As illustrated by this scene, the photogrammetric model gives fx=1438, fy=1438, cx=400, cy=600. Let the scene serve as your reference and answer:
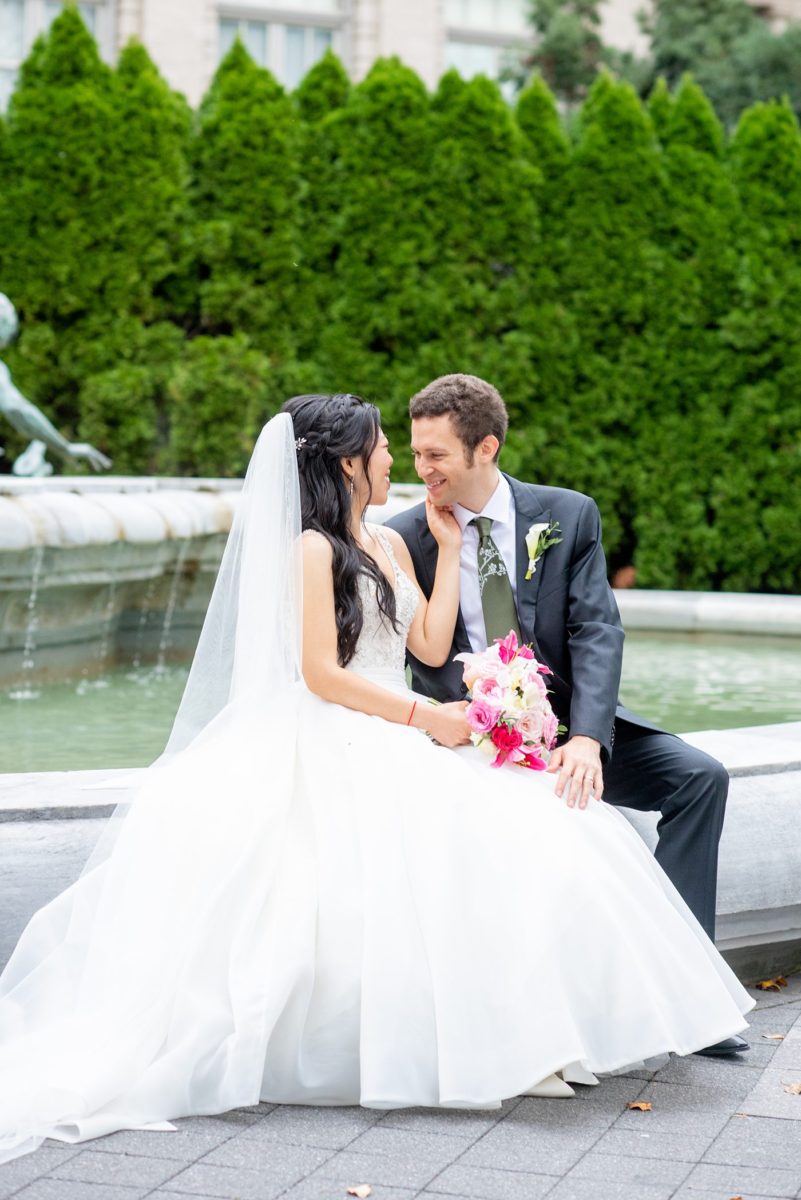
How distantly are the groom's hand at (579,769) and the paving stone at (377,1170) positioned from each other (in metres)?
0.90

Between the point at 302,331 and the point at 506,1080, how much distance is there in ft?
31.9

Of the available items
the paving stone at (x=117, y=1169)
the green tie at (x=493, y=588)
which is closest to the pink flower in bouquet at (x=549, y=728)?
the green tie at (x=493, y=588)

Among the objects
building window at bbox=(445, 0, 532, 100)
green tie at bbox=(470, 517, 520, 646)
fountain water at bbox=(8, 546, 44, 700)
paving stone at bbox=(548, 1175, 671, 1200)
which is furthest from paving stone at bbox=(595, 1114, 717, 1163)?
building window at bbox=(445, 0, 532, 100)

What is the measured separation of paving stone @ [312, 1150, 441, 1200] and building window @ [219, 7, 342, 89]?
56.5ft

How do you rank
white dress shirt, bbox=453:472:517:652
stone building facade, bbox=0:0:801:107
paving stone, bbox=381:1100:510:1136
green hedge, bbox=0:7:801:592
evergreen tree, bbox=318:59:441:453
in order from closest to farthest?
paving stone, bbox=381:1100:510:1136, white dress shirt, bbox=453:472:517:652, green hedge, bbox=0:7:801:592, evergreen tree, bbox=318:59:441:453, stone building facade, bbox=0:0:801:107

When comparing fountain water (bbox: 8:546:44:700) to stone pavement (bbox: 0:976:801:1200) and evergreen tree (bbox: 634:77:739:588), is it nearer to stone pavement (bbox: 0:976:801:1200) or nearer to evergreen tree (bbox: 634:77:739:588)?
stone pavement (bbox: 0:976:801:1200)

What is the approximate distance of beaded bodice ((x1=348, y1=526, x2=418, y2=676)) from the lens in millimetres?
3475

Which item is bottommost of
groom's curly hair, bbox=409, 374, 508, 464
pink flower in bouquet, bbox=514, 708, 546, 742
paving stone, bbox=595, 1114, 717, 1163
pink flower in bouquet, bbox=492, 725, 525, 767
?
paving stone, bbox=595, 1114, 717, 1163

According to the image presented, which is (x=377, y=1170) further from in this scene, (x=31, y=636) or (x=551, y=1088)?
(x=31, y=636)

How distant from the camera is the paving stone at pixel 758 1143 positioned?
2650mm

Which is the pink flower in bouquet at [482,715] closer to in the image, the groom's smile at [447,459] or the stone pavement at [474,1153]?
the groom's smile at [447,459]

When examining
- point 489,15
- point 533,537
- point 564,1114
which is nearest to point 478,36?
point 489,15

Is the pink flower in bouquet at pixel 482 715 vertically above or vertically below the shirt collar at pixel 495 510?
below

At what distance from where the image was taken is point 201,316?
1195cm
